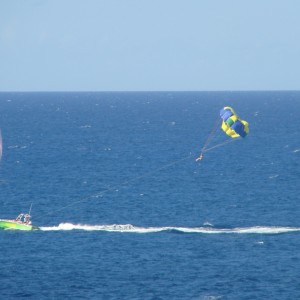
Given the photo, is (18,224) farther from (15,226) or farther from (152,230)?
(152,230)

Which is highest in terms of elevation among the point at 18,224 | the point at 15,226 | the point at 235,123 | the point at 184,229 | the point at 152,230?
the point at 235,123

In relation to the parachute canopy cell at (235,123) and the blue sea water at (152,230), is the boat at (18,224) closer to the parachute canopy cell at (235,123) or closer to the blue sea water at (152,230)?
A: the blue sea water at (152,230)

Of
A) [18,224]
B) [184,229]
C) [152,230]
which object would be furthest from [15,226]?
[184,229]

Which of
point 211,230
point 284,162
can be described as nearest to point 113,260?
point 211,230

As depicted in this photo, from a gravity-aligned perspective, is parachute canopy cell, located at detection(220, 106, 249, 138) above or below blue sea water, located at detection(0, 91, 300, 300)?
above

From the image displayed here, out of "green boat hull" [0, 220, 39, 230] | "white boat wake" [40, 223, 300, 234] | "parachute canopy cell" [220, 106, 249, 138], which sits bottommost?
"green boat hull" [0, 220, 39, 230]

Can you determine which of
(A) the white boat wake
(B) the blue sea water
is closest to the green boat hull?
(B) the blue sea water

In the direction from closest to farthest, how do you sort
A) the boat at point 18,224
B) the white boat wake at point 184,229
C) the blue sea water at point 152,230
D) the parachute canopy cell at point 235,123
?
the blue sea water at point 152,230 < the parachute canopy cell at point 235,123 < the white boat wake at point 184,229 < the boat at point 18,224

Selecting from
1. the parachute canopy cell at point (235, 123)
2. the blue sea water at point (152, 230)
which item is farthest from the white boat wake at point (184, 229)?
the parachute canopy cell at point (235, 123)

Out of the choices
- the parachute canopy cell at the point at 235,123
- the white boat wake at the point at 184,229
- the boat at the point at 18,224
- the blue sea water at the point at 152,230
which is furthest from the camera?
the boat at the point at 18,224

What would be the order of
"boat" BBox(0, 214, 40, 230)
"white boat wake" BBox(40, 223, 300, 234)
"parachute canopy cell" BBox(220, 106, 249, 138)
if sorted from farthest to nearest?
"boat" BBox(0, 214, 40, 230) → "white boat wake" BBox(40, 223, 300, 234) → "parachute canopy cell" BBox(220, 106, 249, 138)

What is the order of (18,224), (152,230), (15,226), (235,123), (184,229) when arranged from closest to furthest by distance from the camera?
(235,123), (18,224), (15,226), (152,230), (184,229)

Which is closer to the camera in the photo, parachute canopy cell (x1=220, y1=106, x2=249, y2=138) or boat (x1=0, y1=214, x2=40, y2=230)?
parachute canopy cell (x1=220, y1=106, x2=249, y2=138)

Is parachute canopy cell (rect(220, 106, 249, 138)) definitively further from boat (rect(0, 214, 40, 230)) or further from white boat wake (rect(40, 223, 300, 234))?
boat (rect(0, 214, 40, 230))
